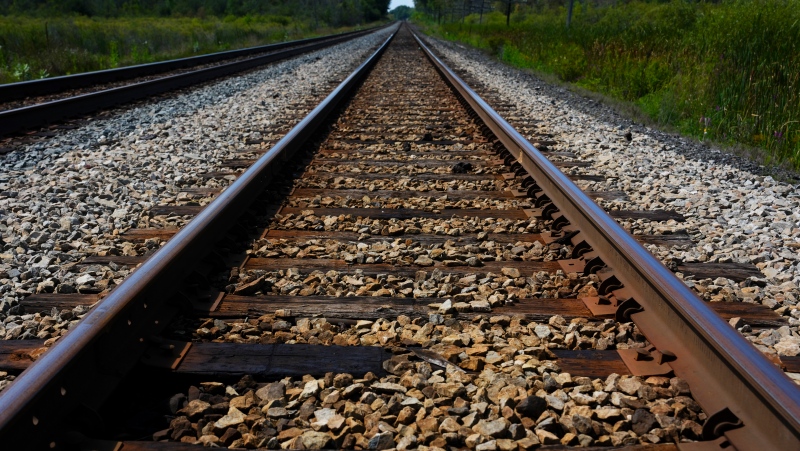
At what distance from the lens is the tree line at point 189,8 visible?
5166cm

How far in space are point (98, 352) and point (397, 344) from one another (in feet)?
3.29

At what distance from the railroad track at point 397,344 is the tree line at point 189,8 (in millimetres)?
52186

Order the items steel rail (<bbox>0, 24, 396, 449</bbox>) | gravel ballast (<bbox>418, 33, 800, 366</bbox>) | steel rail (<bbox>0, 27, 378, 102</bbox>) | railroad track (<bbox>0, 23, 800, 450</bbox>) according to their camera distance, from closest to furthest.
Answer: steel rail (<bbox>0, 24, 396, 449</bbox>) → railroad track (<bbox>0, 23, 800, 450</bbox>) → gravel ballast (<bbox>418, 33, 800, 366</bbox>) → steel rail (<bbox>0, 27, 378, 102</bbox>)

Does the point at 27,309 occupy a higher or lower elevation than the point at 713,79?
lower

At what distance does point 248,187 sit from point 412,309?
1.62 m

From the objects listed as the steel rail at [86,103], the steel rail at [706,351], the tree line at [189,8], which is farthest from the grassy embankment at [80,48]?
the tree line at [189,8]

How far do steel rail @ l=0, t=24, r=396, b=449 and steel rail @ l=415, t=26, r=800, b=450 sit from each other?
1.81 m

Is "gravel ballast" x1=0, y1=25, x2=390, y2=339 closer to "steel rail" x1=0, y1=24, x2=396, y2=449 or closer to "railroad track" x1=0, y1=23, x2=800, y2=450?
"railroad track" x1=0, y1=23, x2=800, y2=450

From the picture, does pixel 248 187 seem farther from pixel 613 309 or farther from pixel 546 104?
pixel 546 104

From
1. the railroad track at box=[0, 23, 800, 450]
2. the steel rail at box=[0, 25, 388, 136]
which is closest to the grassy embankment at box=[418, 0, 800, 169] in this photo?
the railroad track at box=[0, 23, 800, 450]

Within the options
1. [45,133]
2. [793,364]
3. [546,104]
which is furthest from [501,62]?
[793,364]

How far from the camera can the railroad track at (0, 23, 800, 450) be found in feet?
5.98

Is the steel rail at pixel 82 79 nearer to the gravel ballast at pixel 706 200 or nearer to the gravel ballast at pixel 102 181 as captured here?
the gravel ballast at pixel 102 181

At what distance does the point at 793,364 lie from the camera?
2232mm
